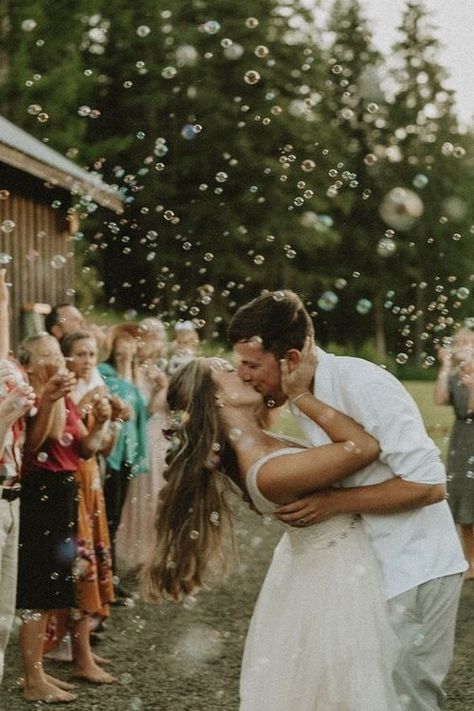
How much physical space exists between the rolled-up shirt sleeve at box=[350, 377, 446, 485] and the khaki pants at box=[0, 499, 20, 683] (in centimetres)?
224

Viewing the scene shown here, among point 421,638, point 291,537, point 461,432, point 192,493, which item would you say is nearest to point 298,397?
point 291,537

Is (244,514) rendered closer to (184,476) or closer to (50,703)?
(50,703)

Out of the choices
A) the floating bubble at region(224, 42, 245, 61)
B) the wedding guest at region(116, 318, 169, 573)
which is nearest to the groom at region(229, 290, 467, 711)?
the floating bubble at region(224, 42, 245, 61)

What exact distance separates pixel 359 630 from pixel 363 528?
0.28 m

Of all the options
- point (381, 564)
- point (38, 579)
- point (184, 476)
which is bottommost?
point (38, 579)

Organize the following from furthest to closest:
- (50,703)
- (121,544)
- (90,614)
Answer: (121,544), (90,614), (50,703)

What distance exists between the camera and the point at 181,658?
610 centimetres

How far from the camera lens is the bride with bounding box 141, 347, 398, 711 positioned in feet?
10.3

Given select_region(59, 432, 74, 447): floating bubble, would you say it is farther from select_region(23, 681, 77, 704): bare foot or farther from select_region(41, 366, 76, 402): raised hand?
select_region(23, 681, 77, 704): bare foot

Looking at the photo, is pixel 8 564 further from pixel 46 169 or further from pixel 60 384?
pixel 46 169

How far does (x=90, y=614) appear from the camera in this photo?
598 cm

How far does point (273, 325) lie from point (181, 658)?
3339mm

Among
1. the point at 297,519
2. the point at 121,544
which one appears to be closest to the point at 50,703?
the point at 297,519

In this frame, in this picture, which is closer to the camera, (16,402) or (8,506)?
(16,402)
